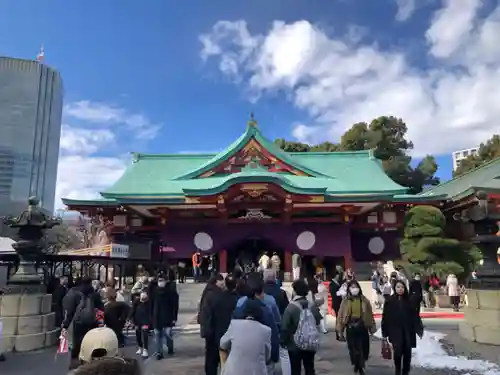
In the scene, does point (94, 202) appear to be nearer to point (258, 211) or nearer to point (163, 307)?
point (258, 211)

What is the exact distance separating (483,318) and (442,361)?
243 cm

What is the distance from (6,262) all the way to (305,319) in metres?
10.9

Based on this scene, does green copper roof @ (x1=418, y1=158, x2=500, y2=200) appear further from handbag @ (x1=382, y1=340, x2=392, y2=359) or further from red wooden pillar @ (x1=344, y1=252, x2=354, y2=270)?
handbag @ (x1=382, y1=340, x2=392, y2=359)

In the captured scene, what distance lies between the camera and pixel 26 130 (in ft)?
170

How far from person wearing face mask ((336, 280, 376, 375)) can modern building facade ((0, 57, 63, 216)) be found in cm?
4888

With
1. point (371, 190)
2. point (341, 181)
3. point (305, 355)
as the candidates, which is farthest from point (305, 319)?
point (341, 181)

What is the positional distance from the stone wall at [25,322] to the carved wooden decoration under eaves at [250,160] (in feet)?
50.6

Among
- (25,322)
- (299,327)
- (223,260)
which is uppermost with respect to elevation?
(223,260)

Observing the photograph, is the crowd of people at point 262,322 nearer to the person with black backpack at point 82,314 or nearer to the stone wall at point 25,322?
the person with black backpack at point 82,314

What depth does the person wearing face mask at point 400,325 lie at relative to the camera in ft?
19.7

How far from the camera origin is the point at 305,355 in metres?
5.21

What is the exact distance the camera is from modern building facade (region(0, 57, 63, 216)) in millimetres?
49562

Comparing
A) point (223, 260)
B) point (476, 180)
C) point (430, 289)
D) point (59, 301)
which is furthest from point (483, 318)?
point (476, 180)

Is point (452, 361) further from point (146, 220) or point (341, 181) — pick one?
point (146, 220)
